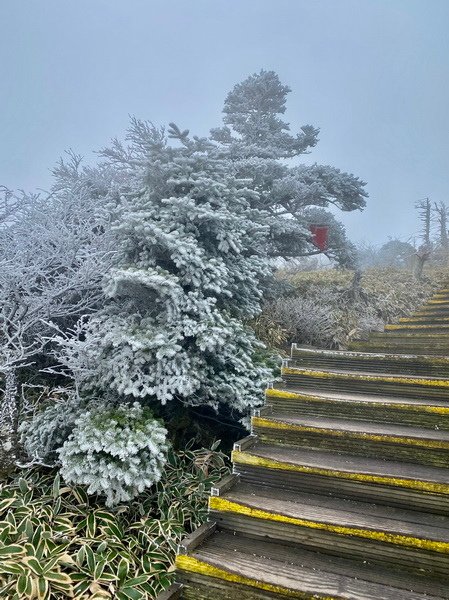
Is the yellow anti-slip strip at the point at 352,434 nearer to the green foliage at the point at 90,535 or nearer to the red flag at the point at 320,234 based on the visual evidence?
the green foliage at the point at 90,535

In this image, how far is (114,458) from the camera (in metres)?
3.01

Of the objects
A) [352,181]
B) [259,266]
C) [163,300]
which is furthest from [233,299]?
[352,181]

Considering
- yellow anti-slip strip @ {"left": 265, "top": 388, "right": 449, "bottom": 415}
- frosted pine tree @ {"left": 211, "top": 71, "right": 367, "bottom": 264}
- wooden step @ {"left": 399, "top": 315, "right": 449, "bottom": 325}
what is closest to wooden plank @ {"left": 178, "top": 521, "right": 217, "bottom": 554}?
yellow anti-slip strip @ {"left": 265, "top": 388, "right": 449, "bottom": 415}

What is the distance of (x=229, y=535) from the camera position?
267cm

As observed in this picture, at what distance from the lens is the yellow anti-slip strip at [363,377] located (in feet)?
11.3

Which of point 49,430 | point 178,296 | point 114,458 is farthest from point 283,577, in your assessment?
point 178,296

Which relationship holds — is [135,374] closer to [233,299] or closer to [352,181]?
[233,299]

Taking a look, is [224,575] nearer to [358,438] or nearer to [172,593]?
[172,593]

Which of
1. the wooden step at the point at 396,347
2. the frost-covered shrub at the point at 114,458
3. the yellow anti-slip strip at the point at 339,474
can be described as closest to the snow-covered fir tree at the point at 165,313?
the frost-covered shrub at the point at 114,458

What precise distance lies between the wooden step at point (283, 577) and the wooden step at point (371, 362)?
199 centimetres

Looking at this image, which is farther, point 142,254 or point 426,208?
point 426,208

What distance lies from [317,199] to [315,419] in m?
4.46

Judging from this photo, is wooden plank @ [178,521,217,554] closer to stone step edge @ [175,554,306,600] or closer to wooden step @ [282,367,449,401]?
stone step edge @ [175,554,306,600]

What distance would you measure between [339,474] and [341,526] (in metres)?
0.39
